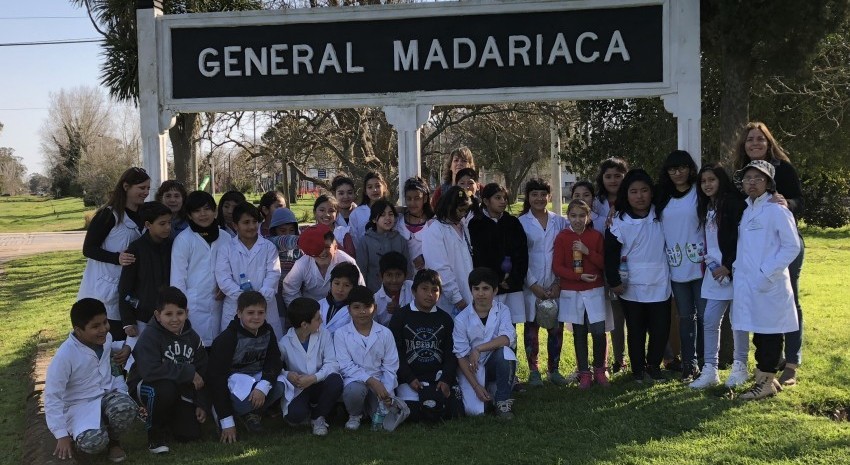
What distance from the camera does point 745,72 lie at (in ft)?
20.2

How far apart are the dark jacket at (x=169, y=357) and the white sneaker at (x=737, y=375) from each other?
3.54m

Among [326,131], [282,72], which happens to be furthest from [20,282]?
[282,72]

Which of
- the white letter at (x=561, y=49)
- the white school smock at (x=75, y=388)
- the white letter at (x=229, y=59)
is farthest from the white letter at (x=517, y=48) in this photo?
the white school smock at (x=75, y=388)

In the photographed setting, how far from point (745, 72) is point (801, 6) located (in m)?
0.64

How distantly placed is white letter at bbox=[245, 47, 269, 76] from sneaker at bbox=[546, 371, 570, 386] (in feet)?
10.5

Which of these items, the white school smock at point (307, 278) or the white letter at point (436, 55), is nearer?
the white school smock at point (307, 278)

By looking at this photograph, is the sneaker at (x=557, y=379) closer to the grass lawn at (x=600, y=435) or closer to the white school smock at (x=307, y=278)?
the grass lawn at (x=600, y=435)

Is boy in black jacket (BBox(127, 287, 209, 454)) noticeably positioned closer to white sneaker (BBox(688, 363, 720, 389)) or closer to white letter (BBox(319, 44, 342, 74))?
white letter (BBox(319, 44, 342, 74))

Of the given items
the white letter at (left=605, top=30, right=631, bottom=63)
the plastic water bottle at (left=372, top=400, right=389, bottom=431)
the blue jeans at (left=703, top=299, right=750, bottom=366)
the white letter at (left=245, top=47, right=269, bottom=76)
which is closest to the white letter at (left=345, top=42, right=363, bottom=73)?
the white letter at (left=245, top=47, right=269, bottom=76)

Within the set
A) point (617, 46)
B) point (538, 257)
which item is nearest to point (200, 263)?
point (538, 257)

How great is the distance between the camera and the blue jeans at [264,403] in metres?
4.52

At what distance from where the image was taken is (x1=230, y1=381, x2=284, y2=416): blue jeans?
14.8ft

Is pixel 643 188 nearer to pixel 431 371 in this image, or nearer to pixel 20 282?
pixel 431 371

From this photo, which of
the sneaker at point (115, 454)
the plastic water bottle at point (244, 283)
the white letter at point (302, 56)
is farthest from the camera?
the white letter at point (302, 56)
